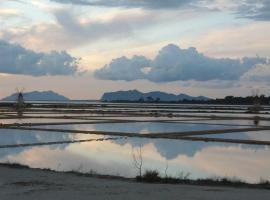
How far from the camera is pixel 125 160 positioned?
16.5 metres

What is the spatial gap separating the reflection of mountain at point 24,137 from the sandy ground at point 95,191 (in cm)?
871

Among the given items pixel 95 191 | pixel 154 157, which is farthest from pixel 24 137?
pixel 95 191

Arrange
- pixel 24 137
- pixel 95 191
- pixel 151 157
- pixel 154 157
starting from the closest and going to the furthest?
1. pixel 95 191
2. pixel 151 157
3. pixel 154 157
4. pixel 24 137

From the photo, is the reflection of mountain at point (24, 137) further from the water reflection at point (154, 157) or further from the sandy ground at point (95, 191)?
the sandy ground at point (95, 191)

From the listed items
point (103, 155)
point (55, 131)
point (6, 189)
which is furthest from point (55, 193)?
point (55, 131)

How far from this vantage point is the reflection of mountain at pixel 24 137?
20219mm

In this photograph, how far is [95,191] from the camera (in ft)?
29.0

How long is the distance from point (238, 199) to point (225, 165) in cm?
766

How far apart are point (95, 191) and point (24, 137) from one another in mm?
16473

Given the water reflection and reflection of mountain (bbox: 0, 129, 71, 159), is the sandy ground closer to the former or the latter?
the water reflection

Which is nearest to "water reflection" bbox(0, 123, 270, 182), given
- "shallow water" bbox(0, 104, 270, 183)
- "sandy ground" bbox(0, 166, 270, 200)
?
"shallow water" bbox(0, 104, 270, 183)

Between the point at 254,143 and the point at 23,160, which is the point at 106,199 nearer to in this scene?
the point at 23,160

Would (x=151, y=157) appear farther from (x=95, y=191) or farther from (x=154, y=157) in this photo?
(x=95, y=191)

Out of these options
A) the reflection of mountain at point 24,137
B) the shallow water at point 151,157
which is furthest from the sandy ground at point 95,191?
the reflection of mountain at point 24,137
